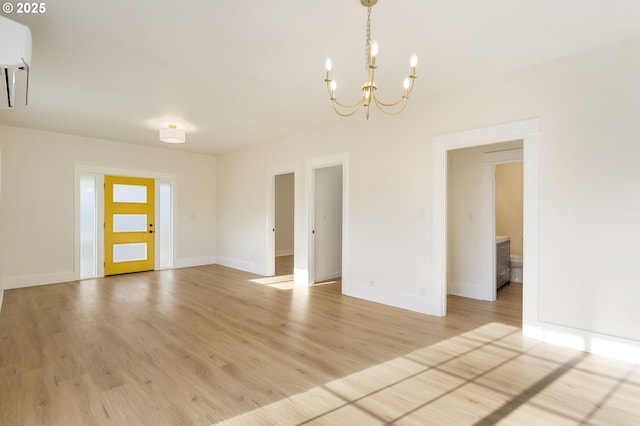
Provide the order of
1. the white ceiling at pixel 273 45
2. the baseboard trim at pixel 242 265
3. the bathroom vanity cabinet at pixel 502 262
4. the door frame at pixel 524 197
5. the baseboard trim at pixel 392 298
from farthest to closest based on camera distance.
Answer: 1. the baseboard trim at pixel 242 265
2. the bathroom vanity cabinet at pixel 502 262
3. the baseboard trim at pixel 392 298
4. the door frame at pixel 524 197
5. the white ceiling at pixel 273 45

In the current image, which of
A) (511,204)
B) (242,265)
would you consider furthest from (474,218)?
(242,265)

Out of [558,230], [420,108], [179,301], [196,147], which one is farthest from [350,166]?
[196,147]

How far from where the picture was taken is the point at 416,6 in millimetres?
2357

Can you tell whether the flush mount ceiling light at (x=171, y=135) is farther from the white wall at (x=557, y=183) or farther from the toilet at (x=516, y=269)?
the toilet at (x=516, y=269)

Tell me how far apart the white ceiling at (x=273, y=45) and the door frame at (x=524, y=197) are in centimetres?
64

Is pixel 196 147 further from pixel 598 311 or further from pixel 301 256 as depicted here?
pixel 598 311

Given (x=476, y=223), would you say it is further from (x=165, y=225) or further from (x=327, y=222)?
(x=165, y=225)

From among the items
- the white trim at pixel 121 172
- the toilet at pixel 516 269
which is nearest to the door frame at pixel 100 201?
the white trim at pixel 121 172

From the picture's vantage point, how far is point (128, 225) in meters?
6.88

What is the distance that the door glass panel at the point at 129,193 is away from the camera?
22.1ft

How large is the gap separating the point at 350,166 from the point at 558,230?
2845mm

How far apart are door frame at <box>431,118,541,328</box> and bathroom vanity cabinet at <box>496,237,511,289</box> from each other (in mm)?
1935

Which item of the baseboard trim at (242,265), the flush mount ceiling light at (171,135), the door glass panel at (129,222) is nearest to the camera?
the flush mount ceiling light at (171,135)

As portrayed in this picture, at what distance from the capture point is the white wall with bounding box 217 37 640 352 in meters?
2.87
